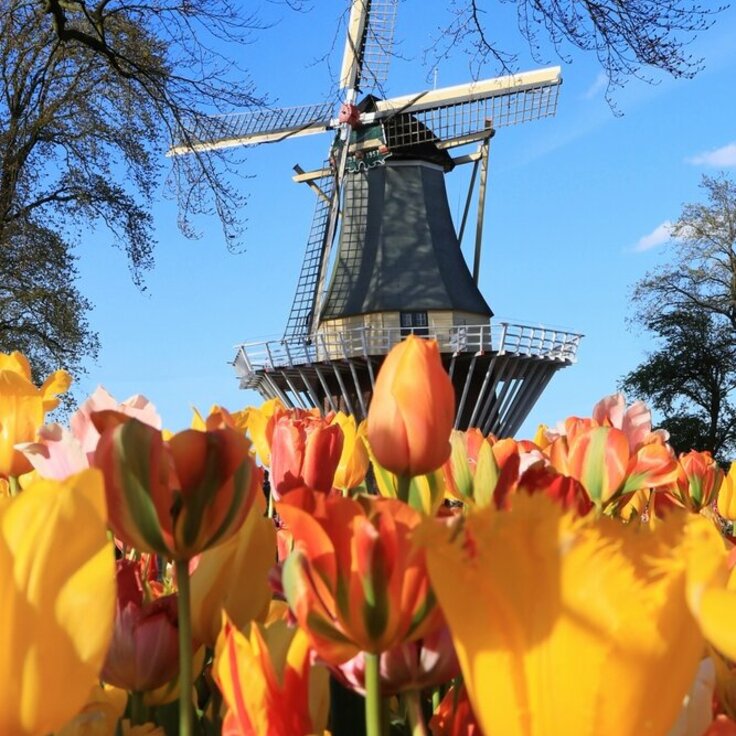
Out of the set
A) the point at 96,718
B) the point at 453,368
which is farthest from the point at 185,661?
the point at 453,368

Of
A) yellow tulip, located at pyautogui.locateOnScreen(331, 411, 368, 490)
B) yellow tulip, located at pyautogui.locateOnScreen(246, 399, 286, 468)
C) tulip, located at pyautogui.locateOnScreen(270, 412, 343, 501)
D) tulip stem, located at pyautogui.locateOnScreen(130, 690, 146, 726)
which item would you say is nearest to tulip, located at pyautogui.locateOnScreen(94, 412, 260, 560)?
tulip stem, located at pyautogui.locateOnScreen(130, 690, 146, 726)

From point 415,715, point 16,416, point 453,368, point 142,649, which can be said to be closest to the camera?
point 415,715

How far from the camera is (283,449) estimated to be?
113 cm

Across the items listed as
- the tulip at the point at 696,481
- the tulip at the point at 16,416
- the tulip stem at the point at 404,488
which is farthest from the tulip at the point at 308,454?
the tulip at the point at 696,481

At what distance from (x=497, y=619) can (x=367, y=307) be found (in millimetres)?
22675

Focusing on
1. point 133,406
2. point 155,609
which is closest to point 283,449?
point 133,406

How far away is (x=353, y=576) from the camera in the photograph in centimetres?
60

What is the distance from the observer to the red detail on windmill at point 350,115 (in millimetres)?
22562

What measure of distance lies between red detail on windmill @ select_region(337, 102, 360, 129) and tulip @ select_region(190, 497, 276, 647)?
22.4 meters

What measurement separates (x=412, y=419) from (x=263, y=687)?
32 centimetres

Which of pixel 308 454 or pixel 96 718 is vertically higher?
pixel 308 454

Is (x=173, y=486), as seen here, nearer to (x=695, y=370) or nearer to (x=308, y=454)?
(x=308, y=454)

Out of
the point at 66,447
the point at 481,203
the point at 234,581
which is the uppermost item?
the point at 481,203

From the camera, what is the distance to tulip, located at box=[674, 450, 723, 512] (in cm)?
229
